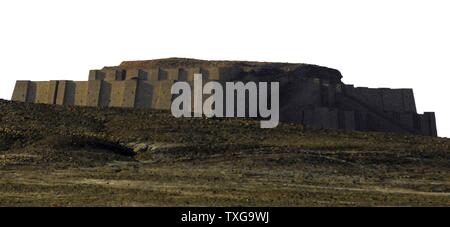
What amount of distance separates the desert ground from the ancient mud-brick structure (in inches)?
257

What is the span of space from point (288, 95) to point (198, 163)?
21.6 m

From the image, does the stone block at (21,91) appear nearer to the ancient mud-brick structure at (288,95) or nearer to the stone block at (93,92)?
the ancient mud-brick structure at (288,95)

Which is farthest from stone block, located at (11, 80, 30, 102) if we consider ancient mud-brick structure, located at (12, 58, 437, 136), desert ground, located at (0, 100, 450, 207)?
desert ground, located at (0, 100, 450, 207)

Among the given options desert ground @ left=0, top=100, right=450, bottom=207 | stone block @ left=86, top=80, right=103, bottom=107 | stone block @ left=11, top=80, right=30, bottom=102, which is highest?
stone block @ left=11, top=80, right=30, bottom=102

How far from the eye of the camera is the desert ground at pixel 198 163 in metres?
19.5

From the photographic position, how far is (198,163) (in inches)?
1212

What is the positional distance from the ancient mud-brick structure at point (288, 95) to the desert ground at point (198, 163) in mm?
6527

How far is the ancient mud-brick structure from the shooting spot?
4975cm

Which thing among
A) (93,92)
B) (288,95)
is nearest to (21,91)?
(93,92)

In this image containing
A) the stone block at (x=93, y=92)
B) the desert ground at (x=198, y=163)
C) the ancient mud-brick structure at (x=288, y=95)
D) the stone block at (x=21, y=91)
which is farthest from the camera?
the stone block at (x=21, y=91)

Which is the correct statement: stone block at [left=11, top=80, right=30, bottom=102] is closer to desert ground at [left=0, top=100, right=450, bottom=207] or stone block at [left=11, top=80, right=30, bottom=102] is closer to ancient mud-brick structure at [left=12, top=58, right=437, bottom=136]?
ancient mud-brick structure at [left=12, top=58, right=437, bottom=136]

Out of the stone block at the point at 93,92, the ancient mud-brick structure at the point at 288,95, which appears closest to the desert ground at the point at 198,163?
the ancient mud-brick structure at the point at 288,95

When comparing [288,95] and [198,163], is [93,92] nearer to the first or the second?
[288,95]
